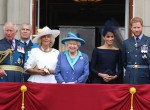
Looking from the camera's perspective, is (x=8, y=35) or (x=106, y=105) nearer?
(x=106, y=105)

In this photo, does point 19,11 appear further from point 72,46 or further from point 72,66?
point 72,66

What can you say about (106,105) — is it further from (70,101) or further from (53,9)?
(53,9)

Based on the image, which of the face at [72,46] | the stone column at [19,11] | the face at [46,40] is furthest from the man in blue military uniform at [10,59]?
the stone column at [19,11]

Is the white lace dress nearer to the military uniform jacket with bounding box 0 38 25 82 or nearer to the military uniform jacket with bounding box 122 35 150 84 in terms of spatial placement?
the military uniform jacket with bounding box 0 38 25 82

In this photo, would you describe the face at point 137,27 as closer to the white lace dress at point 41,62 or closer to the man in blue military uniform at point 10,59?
the white lace dress at point 41,62

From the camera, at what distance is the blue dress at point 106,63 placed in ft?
27.5

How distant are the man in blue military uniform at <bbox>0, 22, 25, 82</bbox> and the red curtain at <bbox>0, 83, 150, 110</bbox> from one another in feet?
1.91

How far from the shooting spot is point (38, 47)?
27.6 feet

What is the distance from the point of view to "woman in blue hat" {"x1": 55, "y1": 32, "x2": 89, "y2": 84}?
8.01m

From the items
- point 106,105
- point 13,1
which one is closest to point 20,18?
point 13,1

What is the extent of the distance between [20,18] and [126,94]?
4154mm

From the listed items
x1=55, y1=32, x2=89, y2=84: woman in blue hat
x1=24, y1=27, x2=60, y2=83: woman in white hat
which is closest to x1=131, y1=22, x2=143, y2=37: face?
x1=55, y1=32, x2=89, y2=84: woman in blue hat

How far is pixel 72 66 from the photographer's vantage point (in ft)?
26.3

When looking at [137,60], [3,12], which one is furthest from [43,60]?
[3,12]
